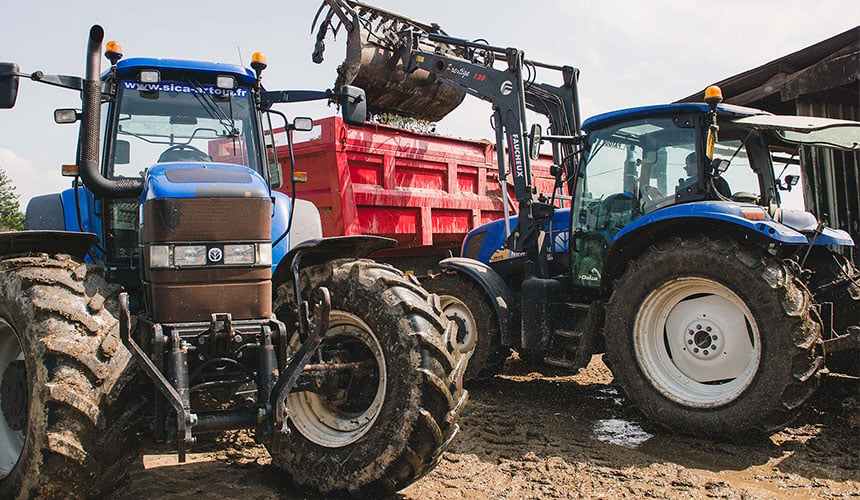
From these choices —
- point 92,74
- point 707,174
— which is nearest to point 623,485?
point 707,174

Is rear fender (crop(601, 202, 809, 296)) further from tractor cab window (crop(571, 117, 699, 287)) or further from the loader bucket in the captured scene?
the loader bucket

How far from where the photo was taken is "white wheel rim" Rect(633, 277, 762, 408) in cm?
472

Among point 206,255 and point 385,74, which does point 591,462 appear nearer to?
point 206,255

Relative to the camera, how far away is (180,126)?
432cm

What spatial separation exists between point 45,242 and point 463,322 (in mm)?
3892

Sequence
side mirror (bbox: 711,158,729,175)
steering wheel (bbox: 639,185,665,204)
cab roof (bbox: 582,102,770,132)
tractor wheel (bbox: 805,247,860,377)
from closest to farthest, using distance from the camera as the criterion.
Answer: tractor wheel (bbox: 805,247,860,377) → side mirror (bbox: 711,158,729,175) → cab roof (bbox: 582,102,770,132) → steering wheel (bbox: 639,185,665,204)

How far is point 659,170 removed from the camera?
5.55 m

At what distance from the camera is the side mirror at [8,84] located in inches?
136

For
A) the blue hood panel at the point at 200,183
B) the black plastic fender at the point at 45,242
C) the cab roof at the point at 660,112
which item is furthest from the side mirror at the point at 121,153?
the cab roof at the point at 660,112

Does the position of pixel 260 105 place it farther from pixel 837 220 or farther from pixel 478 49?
pixel 837 220

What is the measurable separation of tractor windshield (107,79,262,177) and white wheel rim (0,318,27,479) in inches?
42.6

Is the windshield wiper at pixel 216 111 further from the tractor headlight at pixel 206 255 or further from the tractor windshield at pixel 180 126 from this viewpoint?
the tractor headlight at pixel 206 255

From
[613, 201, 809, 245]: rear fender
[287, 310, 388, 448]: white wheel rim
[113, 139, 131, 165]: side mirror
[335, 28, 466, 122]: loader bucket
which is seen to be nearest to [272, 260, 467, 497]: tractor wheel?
[287, 310, 388, 448]: white wheel rim

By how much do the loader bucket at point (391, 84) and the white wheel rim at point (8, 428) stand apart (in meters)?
4.89
